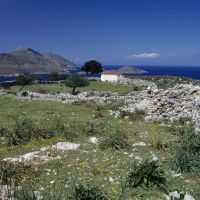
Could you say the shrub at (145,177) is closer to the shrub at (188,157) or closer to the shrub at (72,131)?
the shrub at (188,157)

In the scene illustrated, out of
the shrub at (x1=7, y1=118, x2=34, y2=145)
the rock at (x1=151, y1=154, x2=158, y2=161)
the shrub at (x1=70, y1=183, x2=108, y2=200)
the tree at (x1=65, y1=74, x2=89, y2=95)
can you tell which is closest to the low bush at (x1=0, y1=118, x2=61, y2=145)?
the shrub at (x1=7, y1=118, x2=34, y2=145)

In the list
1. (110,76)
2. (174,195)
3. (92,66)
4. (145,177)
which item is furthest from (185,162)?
(92,66)

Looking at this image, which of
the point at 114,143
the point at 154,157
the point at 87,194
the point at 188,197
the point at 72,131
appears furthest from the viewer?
the point at 72,131

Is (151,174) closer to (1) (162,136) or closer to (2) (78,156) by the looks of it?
(2) (78,156)

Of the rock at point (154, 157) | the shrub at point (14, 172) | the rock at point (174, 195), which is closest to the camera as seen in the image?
the rock at point (174, 195)

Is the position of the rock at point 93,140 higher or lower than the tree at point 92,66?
higher

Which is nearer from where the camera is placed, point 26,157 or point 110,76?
point 26,157

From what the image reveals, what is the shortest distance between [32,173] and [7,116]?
21.5 metres

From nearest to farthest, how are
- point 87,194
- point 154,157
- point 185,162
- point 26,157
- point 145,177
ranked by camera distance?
point 87,194
point 145,177
point 185,162
point 154,157
point 26,157

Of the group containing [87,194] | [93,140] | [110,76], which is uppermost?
[87,194]

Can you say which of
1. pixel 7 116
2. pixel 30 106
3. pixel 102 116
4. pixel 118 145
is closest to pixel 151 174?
pixel 118 145

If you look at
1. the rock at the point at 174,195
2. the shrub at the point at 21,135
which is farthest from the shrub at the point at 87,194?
the shrub at the point at 21,135

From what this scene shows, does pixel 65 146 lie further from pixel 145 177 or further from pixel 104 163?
pixel 145 177

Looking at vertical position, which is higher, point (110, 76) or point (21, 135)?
point (21, 135)
